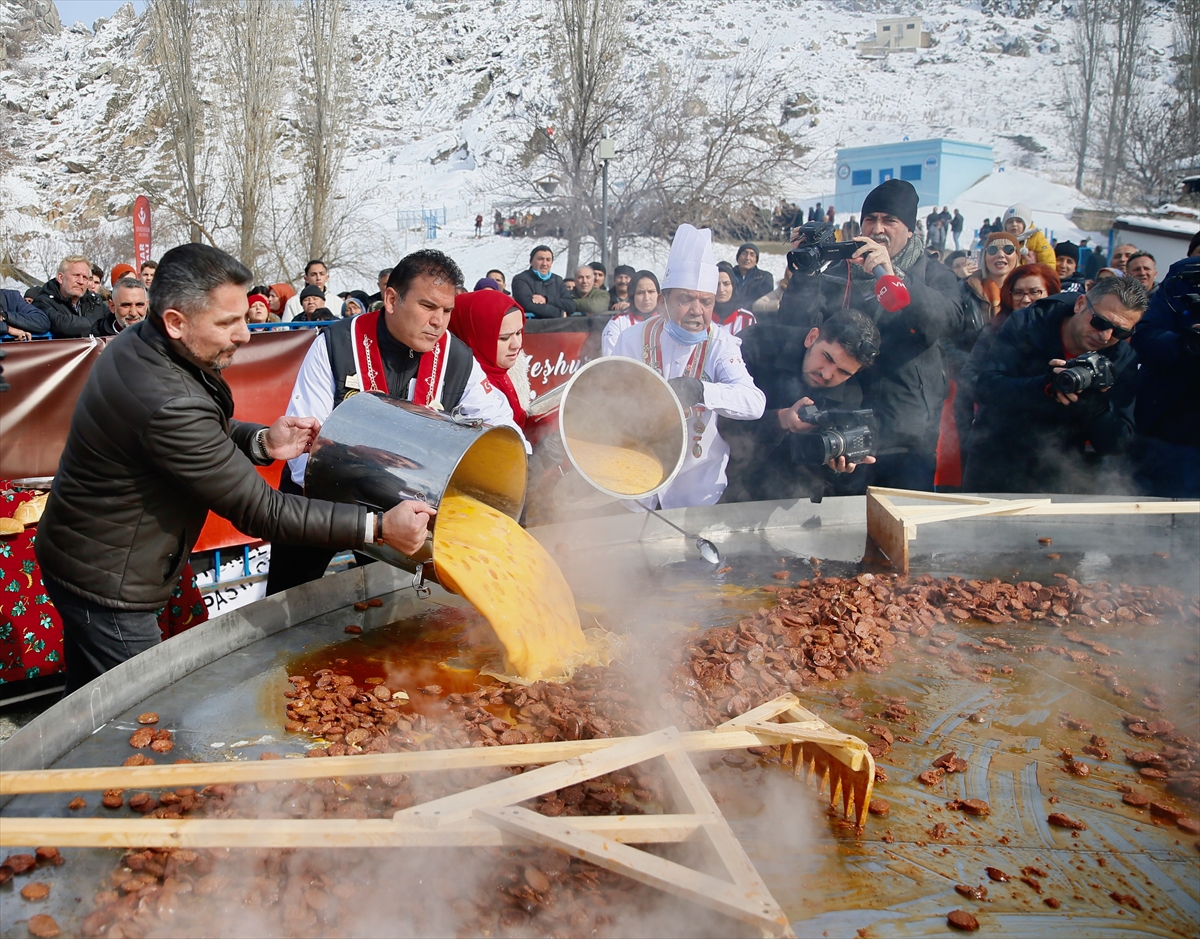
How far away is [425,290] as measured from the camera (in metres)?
3.66

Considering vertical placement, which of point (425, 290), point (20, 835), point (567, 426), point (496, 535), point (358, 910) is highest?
point (425, 290)

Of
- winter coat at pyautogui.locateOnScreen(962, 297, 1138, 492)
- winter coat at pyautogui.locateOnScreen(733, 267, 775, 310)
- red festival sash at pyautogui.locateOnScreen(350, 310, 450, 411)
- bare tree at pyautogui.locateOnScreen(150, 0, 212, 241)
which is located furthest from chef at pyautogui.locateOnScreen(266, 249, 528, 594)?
bare tree at pyautogui.locateOnScreen(150, 0, 212, 241)

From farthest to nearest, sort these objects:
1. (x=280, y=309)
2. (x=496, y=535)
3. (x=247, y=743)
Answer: (x=280, y=309) → (x=496, y=535) → (x=247, y=743)

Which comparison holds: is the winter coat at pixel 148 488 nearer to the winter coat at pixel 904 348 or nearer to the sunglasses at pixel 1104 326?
the winter coat at pixel 904 348

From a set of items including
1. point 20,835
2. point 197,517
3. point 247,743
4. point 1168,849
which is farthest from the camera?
point 197,517

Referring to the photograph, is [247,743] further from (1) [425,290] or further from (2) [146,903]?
(1) [425,290]

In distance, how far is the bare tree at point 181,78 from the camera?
84.6 feet

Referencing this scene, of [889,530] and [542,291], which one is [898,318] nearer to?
[889,530]

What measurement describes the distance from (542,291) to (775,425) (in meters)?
7.02

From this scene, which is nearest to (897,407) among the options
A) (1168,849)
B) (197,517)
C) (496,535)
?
(496,535)

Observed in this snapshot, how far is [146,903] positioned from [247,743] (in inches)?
28.6

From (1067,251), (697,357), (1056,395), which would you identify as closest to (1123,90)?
(1067,251)

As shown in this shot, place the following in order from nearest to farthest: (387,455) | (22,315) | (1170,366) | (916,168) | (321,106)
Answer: (387,455)
(1170,366)
(22,315)
(321,106)
(916,168)

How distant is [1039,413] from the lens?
5277 mm
